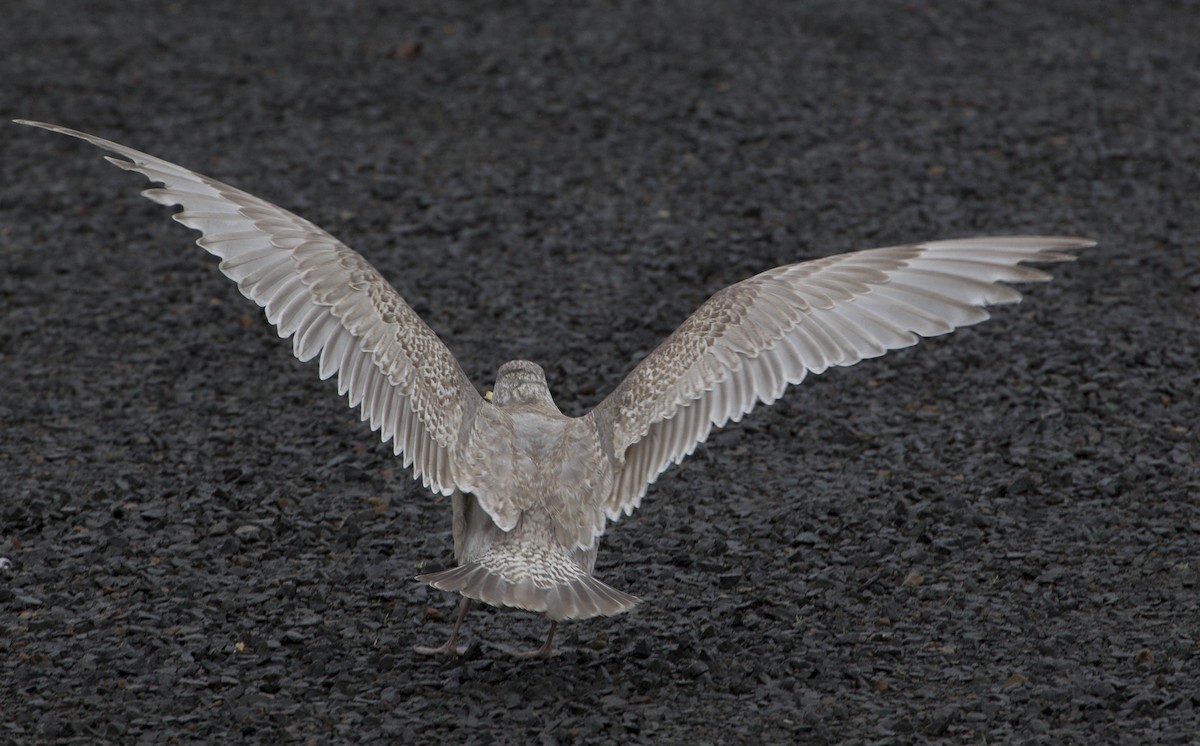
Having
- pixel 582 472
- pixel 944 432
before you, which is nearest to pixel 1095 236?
pixel 944 432

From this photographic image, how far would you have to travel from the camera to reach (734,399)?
672cm

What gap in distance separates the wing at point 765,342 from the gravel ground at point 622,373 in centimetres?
73

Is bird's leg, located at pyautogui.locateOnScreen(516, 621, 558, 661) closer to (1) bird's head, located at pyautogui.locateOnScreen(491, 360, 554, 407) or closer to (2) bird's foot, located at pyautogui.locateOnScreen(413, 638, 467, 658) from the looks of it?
(2) bird's foot, located at pyautogui.locateOnScreen(413, 638, 467, 658)

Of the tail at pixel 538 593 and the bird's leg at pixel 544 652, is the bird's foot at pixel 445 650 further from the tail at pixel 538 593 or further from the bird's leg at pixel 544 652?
the tail at pixel 538 593

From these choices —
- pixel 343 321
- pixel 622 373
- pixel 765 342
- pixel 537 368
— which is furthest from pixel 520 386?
pixel 622 373

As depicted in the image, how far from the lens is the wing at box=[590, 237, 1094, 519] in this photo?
259 inches

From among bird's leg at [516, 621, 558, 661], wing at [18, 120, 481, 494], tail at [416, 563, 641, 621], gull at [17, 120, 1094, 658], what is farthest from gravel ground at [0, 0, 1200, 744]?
wing at [18, 120, 481, 494]

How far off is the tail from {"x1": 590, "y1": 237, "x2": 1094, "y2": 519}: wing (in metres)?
0.72

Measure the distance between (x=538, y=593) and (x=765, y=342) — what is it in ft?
5.40

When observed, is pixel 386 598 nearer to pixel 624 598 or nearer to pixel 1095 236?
pixel 624 598

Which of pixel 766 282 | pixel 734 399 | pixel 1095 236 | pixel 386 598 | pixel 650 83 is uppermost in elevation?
pixel 650 83

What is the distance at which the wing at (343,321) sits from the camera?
646cm

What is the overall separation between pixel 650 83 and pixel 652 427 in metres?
7.02

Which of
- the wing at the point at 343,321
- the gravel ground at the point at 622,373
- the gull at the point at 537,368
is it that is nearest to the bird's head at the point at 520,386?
the gull at the point at 537,368
